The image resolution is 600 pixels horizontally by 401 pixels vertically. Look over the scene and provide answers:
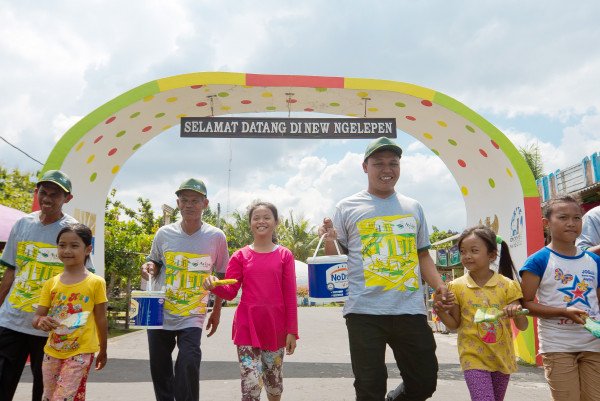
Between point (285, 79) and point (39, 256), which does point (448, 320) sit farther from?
point (285, 79)

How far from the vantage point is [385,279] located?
135 inches

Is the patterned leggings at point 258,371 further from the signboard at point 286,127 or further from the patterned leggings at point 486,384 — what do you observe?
the signboard at point 286,127

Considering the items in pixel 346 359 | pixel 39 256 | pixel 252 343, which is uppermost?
pixel 39 256

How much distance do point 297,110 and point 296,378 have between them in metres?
4.33

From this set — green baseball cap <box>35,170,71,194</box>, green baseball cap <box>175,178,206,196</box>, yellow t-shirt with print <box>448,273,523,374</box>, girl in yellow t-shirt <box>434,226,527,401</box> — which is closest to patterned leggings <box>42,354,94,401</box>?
green baseball cap <box>35,170,71,194</box>

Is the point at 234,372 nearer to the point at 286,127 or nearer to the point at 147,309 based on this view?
the point at 286,127

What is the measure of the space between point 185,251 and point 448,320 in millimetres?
2145

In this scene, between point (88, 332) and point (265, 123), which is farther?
point (265, 123)

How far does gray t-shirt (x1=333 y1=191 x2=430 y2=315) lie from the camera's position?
3.41m

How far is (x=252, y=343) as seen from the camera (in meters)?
3.66

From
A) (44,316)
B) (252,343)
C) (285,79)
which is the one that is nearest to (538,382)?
(252,343)

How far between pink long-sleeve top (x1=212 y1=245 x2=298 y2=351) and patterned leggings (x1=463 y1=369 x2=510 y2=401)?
1242 millimetres

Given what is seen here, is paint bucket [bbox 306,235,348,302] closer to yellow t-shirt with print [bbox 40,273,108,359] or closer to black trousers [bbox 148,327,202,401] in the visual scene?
black trousers [bbox 148,327,202,401]

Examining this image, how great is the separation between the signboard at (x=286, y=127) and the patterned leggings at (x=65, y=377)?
5.06 m
